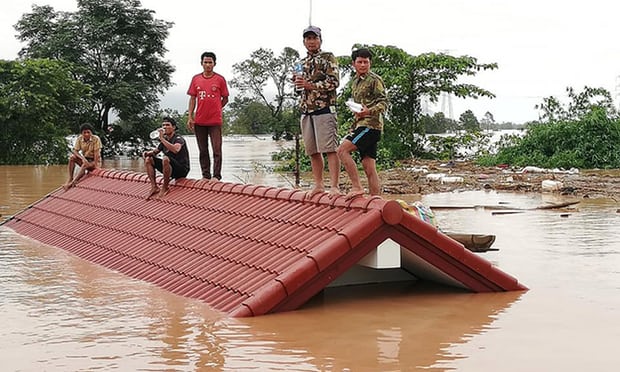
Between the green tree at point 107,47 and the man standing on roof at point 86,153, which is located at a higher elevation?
the green tree at point 107,47

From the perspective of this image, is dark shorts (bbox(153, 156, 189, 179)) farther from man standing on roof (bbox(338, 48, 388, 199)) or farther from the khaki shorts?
man standing on roof (bbox(338, 48, 388, 199))

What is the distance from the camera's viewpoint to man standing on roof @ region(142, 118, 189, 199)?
1142 centimetres

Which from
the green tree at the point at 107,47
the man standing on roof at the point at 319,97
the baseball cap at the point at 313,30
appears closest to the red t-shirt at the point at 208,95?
the man standing on roof at the point at 319,97

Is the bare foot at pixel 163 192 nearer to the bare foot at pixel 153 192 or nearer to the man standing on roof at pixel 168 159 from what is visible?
the man standing on roof at pixel 168 159

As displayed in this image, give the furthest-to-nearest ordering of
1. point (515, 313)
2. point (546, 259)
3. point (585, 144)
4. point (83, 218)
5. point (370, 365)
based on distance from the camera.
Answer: point (585, 144), point (83, 218), point (546, 259), point (515, 313), point (370, 365)

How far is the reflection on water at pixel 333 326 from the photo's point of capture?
5.68 m

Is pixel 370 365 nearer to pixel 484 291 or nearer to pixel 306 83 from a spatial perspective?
pixel 484 291

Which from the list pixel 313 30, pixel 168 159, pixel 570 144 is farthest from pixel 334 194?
pixel 570 144

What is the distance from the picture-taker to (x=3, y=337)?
21.0 feet

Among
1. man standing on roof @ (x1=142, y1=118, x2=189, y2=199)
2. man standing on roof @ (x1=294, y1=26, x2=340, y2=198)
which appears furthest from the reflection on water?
man standing on roof @ (x1=142, y1=118, x2=189, y2=199)

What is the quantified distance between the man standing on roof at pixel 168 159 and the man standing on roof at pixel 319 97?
3072 millimetres

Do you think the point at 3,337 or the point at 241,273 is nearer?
the point at 3,337

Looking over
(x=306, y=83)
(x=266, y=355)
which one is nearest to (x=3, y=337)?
(x=266, y=355)

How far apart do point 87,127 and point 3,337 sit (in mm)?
9068
